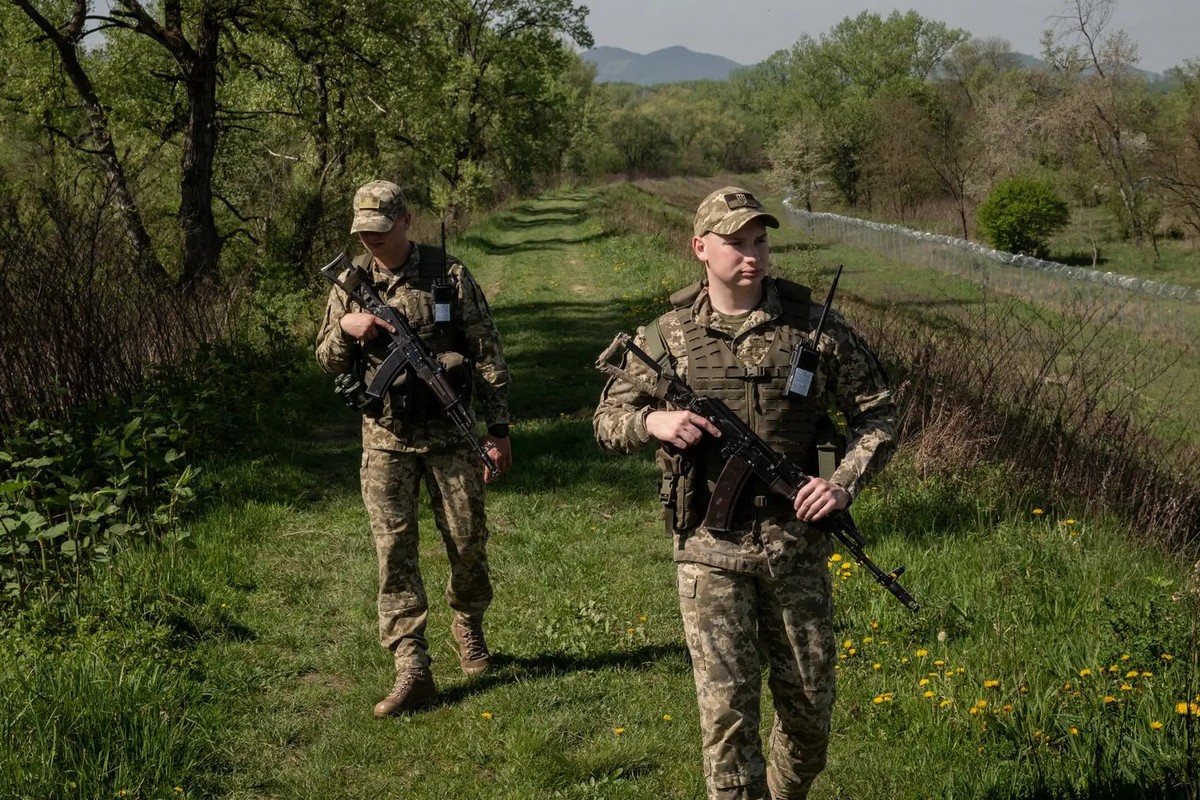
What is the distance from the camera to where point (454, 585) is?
5547mm

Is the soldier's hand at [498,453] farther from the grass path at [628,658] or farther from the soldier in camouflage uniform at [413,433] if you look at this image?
the grass path at [628,658]

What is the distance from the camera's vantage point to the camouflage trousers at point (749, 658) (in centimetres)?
357

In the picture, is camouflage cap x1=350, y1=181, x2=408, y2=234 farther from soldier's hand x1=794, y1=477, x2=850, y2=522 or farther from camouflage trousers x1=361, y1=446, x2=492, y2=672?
soldier's hand x1=794, y1=477, x2=850, y2=522

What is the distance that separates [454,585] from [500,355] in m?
1.21

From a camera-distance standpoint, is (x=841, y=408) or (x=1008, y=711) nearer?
(x=841, y=408)

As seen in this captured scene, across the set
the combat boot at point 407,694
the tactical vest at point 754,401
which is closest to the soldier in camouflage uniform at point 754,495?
the tactical vest at point 754,401

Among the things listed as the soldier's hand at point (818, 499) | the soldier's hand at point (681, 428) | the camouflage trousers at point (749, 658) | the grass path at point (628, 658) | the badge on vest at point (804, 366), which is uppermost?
the badge on vest at point (804, 366)

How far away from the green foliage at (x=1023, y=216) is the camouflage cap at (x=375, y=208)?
31408 millimetres

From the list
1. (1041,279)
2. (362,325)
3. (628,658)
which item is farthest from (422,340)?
(1041,279)

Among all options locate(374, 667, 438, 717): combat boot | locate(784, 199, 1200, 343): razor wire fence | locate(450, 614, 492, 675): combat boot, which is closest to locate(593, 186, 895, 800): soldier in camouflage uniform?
locate(374, 667, 438, 717): combat boot

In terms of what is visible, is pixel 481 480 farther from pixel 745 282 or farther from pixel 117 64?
pixel 117 64

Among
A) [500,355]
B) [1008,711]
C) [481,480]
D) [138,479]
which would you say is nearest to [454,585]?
[481,480]

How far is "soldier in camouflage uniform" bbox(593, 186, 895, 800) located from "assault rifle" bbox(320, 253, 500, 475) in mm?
1586

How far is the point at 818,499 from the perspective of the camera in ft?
11.0
